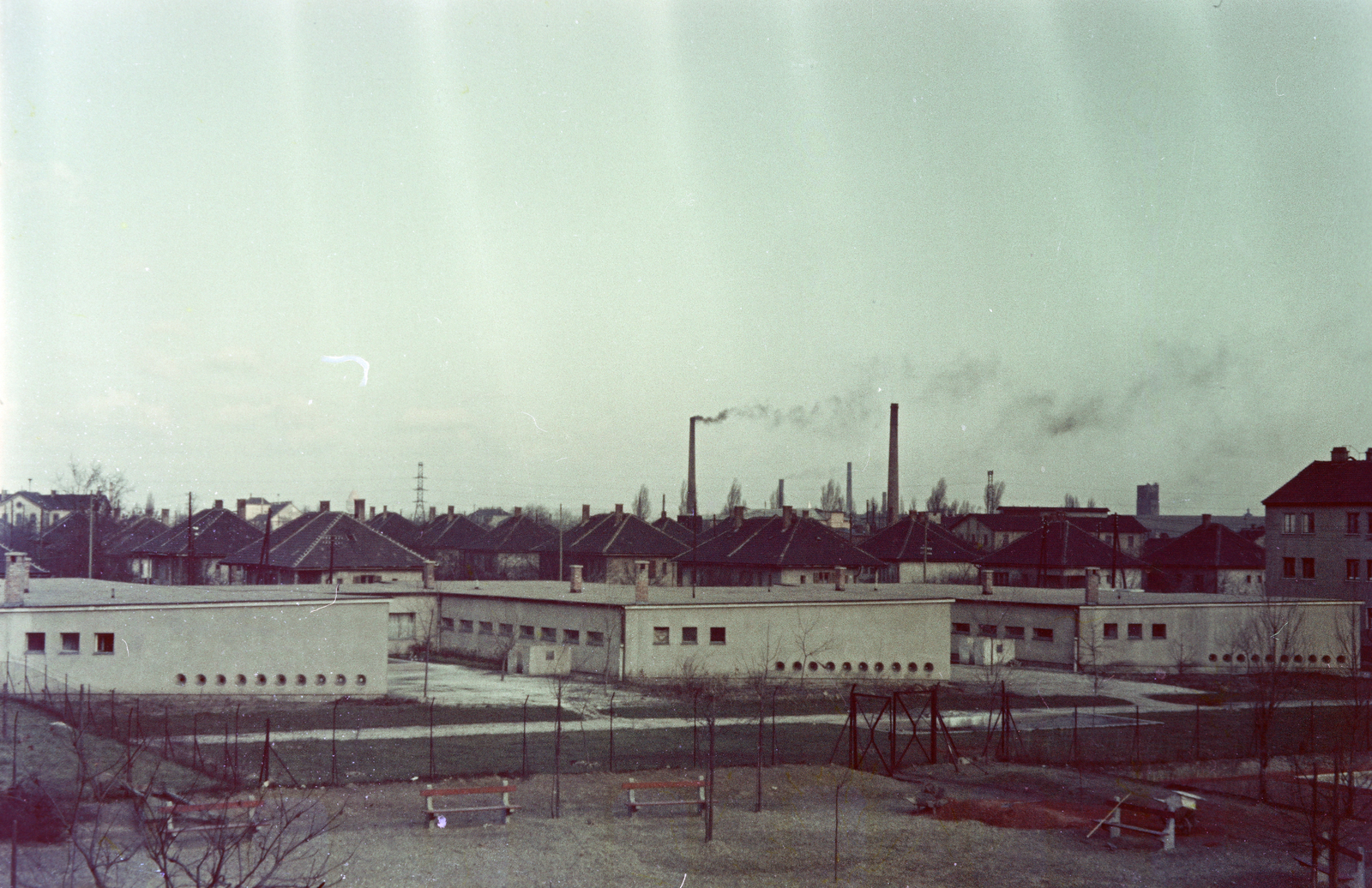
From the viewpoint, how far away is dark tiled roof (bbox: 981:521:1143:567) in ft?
204

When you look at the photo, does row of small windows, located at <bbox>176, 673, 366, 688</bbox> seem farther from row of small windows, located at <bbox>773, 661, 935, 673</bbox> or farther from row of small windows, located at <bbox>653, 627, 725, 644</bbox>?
row of small windows, located at <bbox>773, 661, 935, 673</bbox>

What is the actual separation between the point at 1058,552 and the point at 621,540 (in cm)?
2616

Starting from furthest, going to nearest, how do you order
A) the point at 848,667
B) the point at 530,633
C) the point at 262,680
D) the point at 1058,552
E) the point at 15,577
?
the point at 1058,552 < the point at 530,633 < the point at 848,667 < the point at 15,577 < the point at 262,680

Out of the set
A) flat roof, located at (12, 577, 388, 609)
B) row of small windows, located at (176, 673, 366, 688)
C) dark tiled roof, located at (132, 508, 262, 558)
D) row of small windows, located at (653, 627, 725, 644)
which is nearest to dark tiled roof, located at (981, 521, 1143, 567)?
row of small windows, located at (653, 627, 725, 644)

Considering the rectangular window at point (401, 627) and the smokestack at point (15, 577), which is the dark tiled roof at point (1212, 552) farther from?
the smokestack at point (15, 577)

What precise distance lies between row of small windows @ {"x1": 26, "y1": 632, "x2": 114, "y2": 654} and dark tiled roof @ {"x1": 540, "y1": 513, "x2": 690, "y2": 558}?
39.4 meters

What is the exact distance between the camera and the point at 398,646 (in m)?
48.3

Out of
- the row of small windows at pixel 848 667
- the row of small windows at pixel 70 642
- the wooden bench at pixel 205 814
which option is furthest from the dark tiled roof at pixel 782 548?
the wooden bench at pixel 205 814

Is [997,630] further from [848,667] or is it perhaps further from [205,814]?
[205,814]

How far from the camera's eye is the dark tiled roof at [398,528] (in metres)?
92.2

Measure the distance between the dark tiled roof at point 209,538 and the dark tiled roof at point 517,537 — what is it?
56.6 ft

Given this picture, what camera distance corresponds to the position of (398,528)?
97000 millimetres

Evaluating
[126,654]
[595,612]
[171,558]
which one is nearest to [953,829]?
[595,612]

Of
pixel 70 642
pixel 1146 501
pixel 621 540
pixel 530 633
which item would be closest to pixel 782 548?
pixel 621 540
